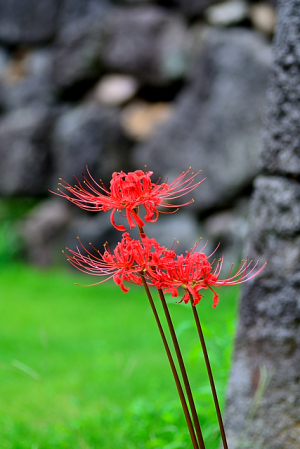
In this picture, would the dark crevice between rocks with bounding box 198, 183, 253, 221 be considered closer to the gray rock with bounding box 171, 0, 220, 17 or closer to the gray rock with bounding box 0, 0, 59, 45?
the gray rock with bounding box 171, 0, 220, 17

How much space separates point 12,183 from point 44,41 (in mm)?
2139

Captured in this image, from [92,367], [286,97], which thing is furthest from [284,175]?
[92,367]

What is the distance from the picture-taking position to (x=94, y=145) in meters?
5.90

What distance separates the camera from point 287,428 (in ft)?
5.53

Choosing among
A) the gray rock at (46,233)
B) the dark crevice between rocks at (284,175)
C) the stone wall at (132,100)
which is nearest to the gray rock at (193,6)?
the stone wall at (132,100)

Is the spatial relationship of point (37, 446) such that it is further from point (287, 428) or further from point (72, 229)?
point (72, 229)

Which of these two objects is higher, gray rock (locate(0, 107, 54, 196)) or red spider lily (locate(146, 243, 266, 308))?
gray rock (locate(0, 107, 54, 196))

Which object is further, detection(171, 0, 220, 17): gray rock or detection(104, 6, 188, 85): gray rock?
detection(104, 6, 188, 85): gray rock

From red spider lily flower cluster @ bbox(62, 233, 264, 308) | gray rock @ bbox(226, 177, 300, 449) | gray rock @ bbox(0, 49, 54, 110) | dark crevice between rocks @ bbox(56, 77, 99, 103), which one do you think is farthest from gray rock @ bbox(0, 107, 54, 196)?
red spider lily flower cluster @ bbox(62, 233, 264, 308)

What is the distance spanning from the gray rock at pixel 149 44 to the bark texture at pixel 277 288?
4213 mm

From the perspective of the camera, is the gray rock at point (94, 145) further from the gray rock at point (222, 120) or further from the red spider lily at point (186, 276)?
the red spider lily at point (186, 276)

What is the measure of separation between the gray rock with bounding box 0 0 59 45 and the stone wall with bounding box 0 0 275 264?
0.01m

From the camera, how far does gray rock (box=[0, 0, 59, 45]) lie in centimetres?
722

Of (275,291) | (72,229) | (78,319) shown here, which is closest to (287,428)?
(275,291)
